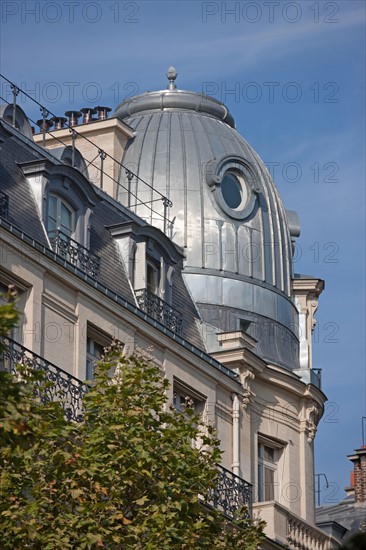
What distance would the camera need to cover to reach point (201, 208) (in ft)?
118

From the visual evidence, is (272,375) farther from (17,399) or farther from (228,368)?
(17,399)

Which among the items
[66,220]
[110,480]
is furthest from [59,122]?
[110,480]

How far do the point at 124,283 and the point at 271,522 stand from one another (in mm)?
5179

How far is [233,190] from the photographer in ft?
121

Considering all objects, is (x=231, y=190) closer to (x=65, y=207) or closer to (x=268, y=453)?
(x=268, y=453)

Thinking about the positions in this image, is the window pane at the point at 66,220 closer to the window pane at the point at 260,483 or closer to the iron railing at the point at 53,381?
the iron railing at the point at 53,381

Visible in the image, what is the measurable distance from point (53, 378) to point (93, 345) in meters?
2.28

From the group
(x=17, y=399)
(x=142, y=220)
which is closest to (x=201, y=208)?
(x=142, y=220)

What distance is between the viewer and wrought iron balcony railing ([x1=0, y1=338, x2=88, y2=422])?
90.5ft

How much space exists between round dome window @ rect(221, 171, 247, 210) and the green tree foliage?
10.8 metres

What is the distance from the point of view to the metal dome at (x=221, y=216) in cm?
3572

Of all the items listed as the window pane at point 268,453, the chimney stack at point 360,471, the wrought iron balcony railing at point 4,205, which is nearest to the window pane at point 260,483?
the window pane at point 268,453

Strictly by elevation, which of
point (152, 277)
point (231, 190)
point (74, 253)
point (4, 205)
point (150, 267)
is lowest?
point (74, 253)

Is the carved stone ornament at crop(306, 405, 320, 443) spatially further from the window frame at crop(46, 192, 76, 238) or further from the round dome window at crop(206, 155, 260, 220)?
the window frame at crop(46, 192, 76, 238)
